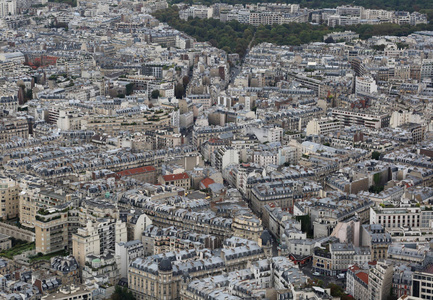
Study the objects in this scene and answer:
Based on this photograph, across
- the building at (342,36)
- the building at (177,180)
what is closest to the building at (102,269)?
the building at (177,180)

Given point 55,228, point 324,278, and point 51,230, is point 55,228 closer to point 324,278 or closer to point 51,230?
point 51,230

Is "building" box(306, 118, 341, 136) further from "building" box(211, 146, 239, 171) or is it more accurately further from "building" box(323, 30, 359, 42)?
"building" box(323, 30, 359, 42)

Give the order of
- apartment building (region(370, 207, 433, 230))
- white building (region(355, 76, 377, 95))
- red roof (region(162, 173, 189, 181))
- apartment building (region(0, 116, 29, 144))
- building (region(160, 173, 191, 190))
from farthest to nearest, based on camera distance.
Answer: white building (region(355, 76, 377, 95)), apartment building (region(0, 116, 29, 144)), red roof (region(162, 173, 189, 181)), building (region(160, 173, 191, 190)), apartment building (region(370, 207, 433, 230))

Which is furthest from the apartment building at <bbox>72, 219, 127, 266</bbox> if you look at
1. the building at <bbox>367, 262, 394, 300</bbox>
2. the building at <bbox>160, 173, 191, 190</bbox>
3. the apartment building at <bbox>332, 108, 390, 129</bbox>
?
the apartment building at <bbox>332, 108, 390, 129</bbox>

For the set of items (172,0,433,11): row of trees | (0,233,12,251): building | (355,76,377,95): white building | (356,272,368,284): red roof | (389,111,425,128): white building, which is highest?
(172,0,433,11): row of trees

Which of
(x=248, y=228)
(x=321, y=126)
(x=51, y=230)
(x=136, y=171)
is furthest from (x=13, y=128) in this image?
(x=248, y=228)

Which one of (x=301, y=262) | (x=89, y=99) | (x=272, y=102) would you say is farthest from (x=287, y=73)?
(x=301, y=262)
